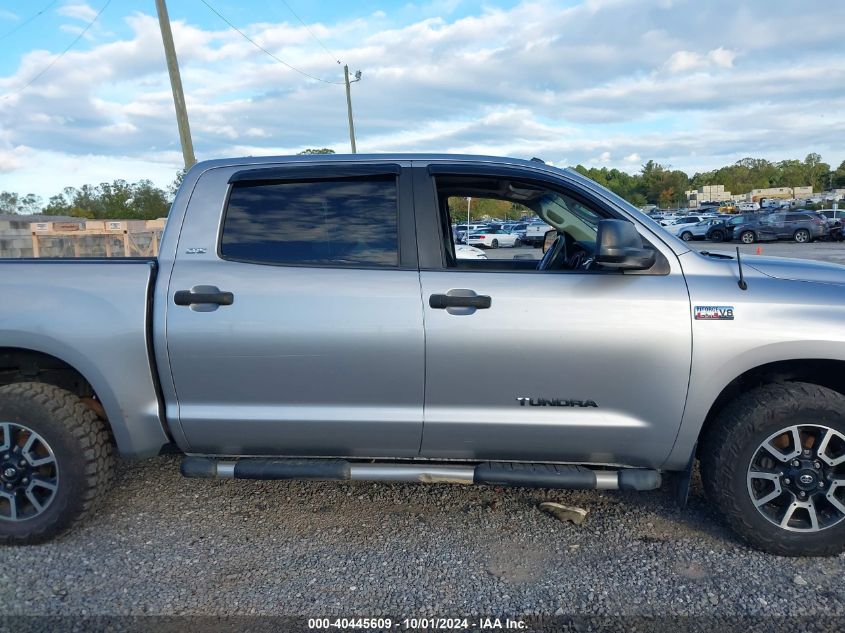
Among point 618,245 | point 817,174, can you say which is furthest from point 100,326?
point 817,174

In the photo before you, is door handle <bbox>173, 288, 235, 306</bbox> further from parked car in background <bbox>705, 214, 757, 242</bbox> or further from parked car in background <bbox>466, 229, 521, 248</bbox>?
parked car in background <bbox>705, 214, 757, 242</bbox>

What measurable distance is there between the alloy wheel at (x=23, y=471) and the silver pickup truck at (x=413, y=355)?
0.03ft

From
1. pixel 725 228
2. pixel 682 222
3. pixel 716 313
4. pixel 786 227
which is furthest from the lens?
pixel 682 222

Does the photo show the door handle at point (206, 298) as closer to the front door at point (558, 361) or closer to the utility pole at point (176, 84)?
the front door at point (558, 361)

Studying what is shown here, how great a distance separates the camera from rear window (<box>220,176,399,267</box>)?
10.5ft

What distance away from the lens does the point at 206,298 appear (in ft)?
10.1

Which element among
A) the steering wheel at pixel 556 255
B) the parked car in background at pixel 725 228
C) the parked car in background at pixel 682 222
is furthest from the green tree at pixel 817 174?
the steering wheel at pixel 556 255

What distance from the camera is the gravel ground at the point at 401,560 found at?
9.17 ft

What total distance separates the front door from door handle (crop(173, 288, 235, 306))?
948 millimetres

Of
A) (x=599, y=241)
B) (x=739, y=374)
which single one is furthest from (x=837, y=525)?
(x=599, y=241)

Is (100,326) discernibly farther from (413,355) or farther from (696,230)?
(696,230)

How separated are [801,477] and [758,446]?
0.25 m

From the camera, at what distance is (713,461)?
10.1ft

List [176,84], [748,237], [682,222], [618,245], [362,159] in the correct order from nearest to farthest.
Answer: [618,245], [362,159], [176,84], [748,237], [682,222]
